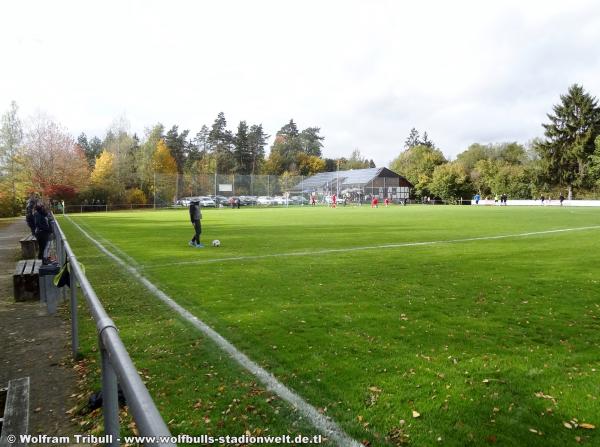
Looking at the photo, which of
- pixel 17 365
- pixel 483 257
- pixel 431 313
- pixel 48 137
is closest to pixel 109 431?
pixel 17 365

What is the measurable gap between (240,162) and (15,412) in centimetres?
10294

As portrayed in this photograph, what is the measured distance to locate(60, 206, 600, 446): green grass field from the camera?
3559 mm

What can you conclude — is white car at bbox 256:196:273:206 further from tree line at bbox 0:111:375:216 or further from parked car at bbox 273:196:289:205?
tree line at bbox 0:111:375:216

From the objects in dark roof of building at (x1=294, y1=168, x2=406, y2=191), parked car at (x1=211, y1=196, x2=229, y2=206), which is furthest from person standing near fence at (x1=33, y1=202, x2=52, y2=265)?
dark roof of building at (x1=294, y1=168, x2=406, y2=191)

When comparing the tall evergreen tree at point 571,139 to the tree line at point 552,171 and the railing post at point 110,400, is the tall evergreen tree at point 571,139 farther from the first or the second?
the railing post at point 110,400

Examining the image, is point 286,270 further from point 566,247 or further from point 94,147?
point 94,147

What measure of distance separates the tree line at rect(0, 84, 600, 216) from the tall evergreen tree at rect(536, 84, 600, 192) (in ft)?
0.45

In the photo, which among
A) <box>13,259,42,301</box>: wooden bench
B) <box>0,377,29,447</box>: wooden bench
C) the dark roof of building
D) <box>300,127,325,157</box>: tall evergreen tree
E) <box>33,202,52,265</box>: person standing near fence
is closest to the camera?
<box>0,377,29,447</box>: wooden bench

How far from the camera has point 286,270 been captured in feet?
34.1

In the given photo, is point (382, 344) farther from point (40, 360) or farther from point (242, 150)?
point (242, 150)

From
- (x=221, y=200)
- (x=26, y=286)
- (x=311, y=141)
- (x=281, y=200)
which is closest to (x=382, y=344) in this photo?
(x=26, y=286)

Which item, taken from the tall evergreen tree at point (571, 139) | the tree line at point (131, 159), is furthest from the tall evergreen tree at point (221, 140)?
the tall evergreen tree at point (571, 139)

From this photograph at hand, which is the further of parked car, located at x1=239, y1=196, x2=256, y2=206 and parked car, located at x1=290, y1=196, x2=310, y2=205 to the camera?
parked car, located at x1=290, y1=196, x2=310, y2=205

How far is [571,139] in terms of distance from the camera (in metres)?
69.8
